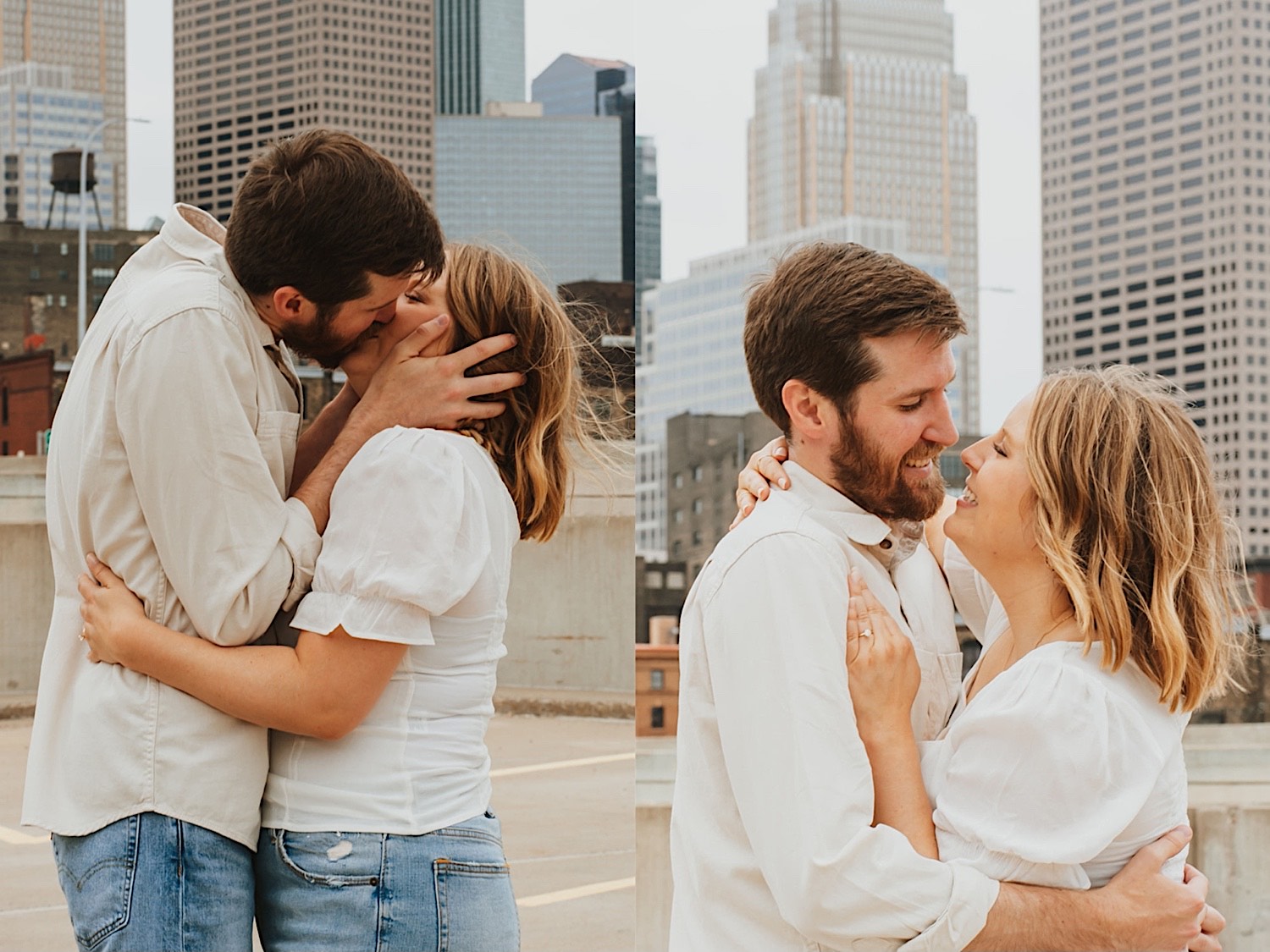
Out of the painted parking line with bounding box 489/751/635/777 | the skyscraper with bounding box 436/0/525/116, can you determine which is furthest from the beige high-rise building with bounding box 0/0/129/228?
the painted parking line with bounding box 489/751/635/777

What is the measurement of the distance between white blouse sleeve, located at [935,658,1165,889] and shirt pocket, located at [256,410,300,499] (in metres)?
0.87

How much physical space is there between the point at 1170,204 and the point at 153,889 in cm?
10269

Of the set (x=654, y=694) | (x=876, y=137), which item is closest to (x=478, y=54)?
(x=876, y=137)

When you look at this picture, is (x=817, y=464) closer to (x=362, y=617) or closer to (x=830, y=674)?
(x=830, y=674)

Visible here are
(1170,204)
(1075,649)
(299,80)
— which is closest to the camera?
(1075,649)

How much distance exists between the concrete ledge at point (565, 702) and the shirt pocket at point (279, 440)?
15.2 meters

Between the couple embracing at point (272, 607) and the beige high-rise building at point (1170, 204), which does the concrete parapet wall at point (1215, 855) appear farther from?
the beige high-rise building at point (1170, 204)

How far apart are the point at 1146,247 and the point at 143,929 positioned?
335ft

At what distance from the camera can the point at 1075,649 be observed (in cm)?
160

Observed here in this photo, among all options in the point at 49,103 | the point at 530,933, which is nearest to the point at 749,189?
the point at 49,103

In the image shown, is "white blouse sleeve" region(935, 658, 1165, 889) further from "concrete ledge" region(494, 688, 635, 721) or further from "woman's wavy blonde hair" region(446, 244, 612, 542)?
"concrete ledge" region(494, 688, 635, 721)

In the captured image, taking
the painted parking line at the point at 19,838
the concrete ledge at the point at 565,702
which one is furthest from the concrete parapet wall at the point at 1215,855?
the concrete ledge at the point at 565,702

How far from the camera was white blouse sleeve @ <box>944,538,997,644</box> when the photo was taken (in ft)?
6.57

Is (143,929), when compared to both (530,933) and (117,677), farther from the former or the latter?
(530,933)
